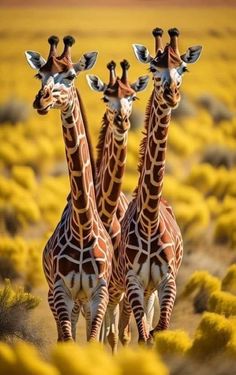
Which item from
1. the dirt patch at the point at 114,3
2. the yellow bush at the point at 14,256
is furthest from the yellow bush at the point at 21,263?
the dirt patch at the point at 114,3

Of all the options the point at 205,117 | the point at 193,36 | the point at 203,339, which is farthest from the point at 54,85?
the point at 193,36

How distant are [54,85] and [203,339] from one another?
2.44 m

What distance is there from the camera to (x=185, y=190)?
23172mm

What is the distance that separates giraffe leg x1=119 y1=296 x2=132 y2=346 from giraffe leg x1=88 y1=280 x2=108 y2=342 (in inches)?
60.6

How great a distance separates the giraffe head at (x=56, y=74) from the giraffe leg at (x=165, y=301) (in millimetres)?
1673

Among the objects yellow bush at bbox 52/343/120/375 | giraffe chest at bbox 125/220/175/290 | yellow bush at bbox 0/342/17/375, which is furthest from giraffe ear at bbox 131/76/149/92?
yellow bush at bbox 0/342/17/375

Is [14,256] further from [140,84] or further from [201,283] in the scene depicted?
[140,84]

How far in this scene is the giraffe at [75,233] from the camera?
35.1 ft

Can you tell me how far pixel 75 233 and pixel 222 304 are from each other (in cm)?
295

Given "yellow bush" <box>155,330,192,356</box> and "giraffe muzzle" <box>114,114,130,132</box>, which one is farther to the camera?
"giraffe muzzle" <box>114,114,130,132</box>

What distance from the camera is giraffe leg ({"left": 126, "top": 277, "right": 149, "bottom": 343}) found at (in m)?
11.1

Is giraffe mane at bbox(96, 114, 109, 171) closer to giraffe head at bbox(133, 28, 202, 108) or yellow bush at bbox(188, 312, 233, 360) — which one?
giraffe head at bbox(133, 28, 202, 108)

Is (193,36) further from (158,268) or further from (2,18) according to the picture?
(158,268)

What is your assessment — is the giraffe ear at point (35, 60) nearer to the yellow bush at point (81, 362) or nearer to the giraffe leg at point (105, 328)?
the giraffe leg at point (105, 328)
